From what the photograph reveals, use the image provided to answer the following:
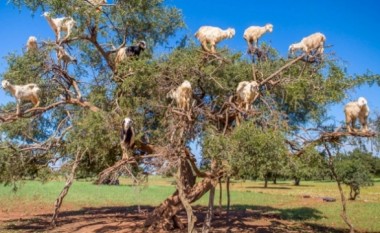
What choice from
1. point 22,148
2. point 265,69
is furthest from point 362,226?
point 22,148

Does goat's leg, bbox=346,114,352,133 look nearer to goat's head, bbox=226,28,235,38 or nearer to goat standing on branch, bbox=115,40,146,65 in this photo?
goat's head, bbox=226,28,235,38

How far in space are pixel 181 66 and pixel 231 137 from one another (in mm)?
2442

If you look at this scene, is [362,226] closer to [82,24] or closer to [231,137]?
[231,137]

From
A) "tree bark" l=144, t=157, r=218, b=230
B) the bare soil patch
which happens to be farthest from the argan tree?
the bare soil patch

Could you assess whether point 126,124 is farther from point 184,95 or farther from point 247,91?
point 247,91

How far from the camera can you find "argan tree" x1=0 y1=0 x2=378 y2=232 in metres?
9.47

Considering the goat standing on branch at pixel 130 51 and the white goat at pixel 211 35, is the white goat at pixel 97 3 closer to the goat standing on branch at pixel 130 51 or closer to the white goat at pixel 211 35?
the goat standing on branch at pixel 130 51

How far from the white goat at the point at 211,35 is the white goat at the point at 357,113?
11.6 feet

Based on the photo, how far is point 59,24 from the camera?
11.1 metres

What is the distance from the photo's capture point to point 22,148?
12320 millimetres

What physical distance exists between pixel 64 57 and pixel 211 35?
12.8 ft

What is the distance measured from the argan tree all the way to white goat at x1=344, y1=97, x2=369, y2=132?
748mm

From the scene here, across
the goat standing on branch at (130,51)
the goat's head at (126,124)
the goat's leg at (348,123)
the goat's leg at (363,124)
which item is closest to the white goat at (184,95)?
the goat's head at (126,124)

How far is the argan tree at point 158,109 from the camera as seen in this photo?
9469 millimetres
